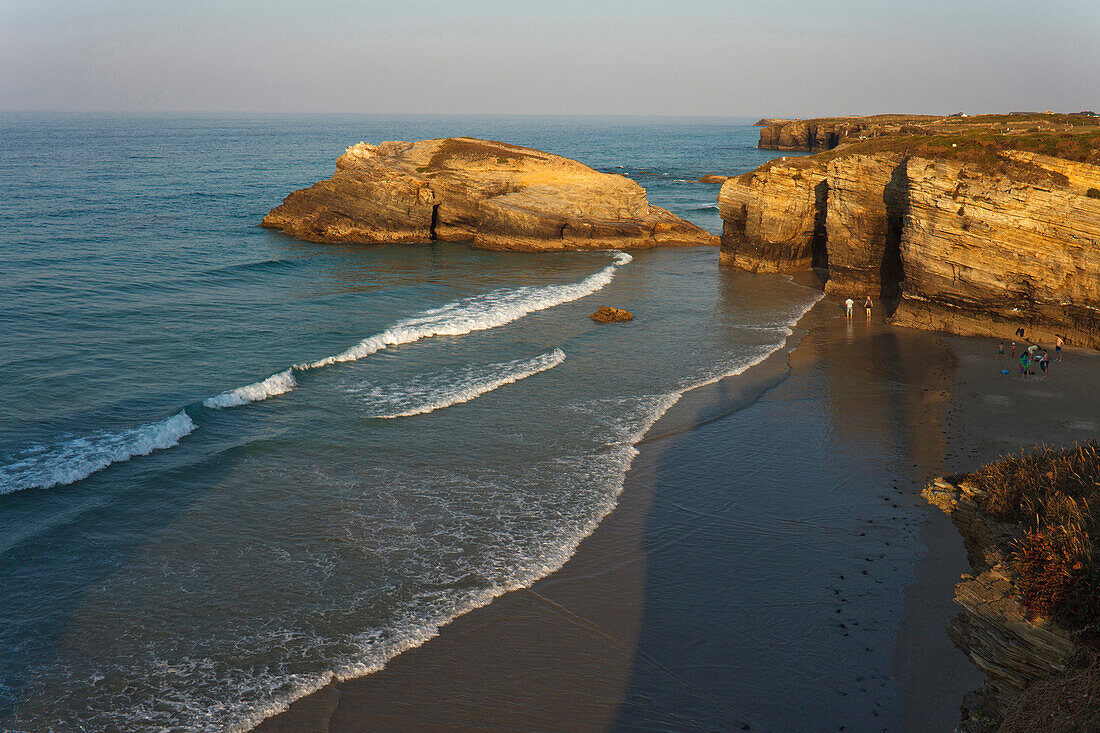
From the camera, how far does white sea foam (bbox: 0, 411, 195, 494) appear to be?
15.2 m

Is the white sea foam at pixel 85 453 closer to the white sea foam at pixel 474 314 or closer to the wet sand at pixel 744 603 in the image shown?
the white sea foam at pixel 474 314

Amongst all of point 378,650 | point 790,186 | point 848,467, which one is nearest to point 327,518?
point 378,650

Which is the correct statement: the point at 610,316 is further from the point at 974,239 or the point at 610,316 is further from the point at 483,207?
the point at 483,207

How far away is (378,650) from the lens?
10.3 m

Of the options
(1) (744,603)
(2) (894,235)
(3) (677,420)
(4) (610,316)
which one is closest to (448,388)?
(3) (677,420)

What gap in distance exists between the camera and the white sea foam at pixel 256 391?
19.5m

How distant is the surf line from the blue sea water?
0.13 meters

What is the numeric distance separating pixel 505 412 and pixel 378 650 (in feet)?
31.1

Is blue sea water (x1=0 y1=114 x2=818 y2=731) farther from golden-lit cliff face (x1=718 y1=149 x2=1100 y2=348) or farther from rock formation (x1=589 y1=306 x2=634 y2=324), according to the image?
golden-lit cliff face (x1=718 y1=149 x2=1100 y2=348)

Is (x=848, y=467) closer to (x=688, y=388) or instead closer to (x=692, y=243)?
(x=688, y=388)

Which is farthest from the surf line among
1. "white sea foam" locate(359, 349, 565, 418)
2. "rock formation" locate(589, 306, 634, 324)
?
"rock formation" locate(589, 306, 634, 324)

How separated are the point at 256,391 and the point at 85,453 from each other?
478 cm

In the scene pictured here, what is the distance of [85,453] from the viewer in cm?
1630

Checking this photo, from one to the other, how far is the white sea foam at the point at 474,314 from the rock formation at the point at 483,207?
8614 mm
